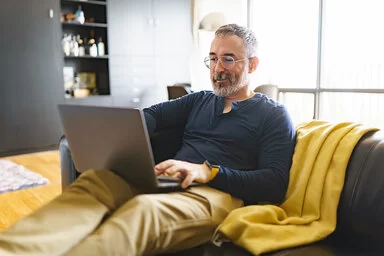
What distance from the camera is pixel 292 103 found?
4.04 m

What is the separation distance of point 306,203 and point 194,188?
1.30ft

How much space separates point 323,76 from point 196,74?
80.0 inches

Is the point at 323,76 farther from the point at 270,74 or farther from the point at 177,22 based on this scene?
the point at 177,22

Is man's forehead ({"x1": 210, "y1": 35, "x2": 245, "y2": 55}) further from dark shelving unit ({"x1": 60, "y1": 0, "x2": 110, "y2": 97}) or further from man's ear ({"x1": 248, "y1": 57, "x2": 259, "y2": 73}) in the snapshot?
dark shelving unit ({"x1": 60, "y1": 0, "x2": 110, "y2": 97})

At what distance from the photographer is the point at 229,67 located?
1631 millimetres

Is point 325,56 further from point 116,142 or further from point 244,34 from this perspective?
point 116,142

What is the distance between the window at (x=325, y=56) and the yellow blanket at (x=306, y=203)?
203 cm

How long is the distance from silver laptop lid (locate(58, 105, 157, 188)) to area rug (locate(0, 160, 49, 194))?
1.84 metres

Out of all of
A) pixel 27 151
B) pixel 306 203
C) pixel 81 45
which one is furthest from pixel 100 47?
pixel 306 203

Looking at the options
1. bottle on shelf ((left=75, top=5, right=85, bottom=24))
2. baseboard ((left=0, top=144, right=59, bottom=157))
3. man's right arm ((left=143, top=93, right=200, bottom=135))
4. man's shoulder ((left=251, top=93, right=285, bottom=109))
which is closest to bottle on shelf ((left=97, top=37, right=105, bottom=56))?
bottle on shelf ((left=75, top=5, right=85, bottom=24))

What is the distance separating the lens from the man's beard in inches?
64.2

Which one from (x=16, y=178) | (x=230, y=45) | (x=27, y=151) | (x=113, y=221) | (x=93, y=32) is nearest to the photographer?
(x=113, y=221)

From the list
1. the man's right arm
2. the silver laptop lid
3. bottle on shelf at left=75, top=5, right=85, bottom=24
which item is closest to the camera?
the silver laptop lid

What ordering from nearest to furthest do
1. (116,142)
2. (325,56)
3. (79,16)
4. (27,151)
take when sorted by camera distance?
(116,142) < (325,56) < (27,151) < (79,16)
